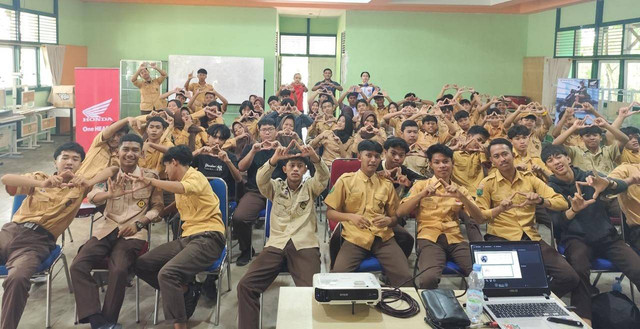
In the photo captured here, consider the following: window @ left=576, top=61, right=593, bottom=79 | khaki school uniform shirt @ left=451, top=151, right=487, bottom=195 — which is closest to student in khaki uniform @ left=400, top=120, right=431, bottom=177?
khaki school uniform shirt @ left=451, top=151, right=487, bottom=195

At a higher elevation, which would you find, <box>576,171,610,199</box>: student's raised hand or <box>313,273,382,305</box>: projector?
<box>576,171,610,199</box>: student's raised hand

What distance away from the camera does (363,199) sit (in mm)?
3807

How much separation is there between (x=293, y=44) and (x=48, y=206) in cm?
1253

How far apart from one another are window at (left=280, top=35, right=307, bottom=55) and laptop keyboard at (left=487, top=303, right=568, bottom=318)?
1372 centimetres

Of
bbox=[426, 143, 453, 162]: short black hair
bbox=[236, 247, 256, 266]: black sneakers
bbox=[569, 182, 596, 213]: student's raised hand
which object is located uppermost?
bbox=[426, 143, 453, 162]: short black hair

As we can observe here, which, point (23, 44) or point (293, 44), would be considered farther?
point (293, 44)

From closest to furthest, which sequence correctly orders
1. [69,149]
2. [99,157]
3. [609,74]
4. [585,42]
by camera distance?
[69,149] → [99,157] → [609,74] → [585,42]

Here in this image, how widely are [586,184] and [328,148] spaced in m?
3.31

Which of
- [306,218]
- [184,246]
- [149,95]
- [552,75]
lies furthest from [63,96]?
[552,75]

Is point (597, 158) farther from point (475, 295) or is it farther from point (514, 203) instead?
point (475, 295)

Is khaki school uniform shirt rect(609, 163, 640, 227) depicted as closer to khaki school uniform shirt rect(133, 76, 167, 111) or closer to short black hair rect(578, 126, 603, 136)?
short black hair rect(578, 126, 603, 136)

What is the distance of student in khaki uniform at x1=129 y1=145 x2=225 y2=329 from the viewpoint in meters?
3.35

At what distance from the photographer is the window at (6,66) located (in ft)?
33.0

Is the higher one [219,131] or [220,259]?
[219,131]
